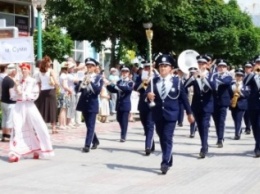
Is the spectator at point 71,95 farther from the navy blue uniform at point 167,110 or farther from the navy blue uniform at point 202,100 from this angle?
the navy blue uniform at point 167,110

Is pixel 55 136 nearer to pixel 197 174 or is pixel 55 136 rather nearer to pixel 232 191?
pixel 197 174

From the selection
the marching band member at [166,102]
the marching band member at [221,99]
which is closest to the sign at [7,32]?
the marching band member at [221,99]

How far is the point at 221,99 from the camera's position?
13.5 metres

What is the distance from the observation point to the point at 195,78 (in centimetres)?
1162

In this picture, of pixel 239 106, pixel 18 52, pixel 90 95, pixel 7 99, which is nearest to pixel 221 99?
pixel 239 106

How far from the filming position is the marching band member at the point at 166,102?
971 centimetres

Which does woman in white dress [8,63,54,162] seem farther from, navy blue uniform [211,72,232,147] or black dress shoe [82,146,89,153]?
navy blue uniform [211,72,232,147]

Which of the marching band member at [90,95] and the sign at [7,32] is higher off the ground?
the sign at [7,32]

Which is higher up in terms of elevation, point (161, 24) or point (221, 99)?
point (161, 24)

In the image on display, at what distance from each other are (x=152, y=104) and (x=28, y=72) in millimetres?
2612

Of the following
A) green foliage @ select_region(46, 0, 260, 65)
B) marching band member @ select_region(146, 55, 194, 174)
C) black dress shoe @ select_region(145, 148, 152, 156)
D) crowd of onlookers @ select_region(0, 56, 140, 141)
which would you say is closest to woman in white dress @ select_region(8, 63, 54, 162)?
crowd of onlookers @ select_region(0, 56, 140, 141)

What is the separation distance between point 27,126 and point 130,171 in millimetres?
2280

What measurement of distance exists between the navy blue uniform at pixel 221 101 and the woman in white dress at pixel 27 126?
3.81m

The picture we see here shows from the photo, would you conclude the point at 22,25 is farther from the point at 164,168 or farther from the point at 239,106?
the point at 164,168
